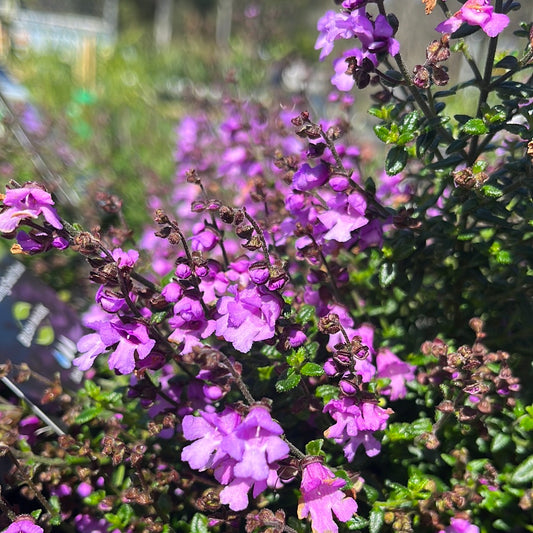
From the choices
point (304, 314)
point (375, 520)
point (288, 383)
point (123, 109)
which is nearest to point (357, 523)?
point (375, 520)

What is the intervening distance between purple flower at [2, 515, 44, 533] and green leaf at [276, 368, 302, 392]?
50 centimetres

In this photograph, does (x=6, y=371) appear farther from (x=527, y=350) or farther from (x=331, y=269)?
(x=527, y=350)

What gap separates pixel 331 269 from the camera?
1357 millimetres

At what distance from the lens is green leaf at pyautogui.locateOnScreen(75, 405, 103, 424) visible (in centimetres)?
132

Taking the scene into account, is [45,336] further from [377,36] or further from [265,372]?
[377,36]

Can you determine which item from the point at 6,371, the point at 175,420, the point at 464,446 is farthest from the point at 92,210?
the point at 464,446

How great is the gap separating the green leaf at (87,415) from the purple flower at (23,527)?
0.90ft

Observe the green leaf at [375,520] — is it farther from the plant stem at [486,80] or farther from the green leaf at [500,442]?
the plant stem at [486,80]

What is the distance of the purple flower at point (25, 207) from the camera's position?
1017mm

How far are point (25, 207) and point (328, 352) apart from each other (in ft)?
2.25

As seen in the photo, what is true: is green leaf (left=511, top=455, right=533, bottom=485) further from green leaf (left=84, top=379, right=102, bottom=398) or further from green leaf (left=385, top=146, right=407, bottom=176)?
green leaf (left=84, top=379, right=102, bottom=398)

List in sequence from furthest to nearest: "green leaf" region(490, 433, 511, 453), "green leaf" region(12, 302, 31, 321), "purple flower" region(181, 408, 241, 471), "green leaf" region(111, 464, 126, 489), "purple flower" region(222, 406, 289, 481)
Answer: "green leaf" region(12, 302, 31, 321)
"green leaf" region(111, 464, 126, 489)
"green leaf" region(490, 433, 511, 453)
"purple flower" region(181, 408, 241, 471)
"purple flower" region(222, 406, 289, 481)

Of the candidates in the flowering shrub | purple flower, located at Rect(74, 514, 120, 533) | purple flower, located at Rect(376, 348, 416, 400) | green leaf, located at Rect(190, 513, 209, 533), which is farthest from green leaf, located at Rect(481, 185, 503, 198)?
purple flower, located at Rect(74, 514, 120, 533)

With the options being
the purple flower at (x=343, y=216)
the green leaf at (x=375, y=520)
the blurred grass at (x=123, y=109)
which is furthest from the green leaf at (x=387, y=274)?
the blurred grass at (x=123, y=109)
